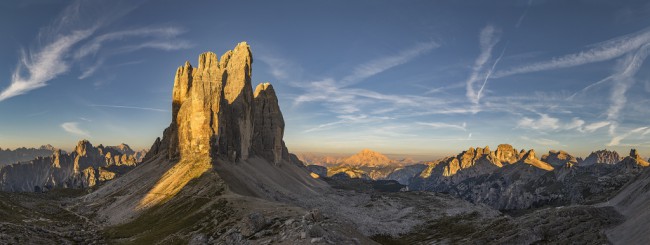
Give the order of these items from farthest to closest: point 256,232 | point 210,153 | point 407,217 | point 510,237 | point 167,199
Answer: point 210,153
point 407,217
point 167,199
point 510,237
point 256,232

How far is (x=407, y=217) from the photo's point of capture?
474 ft

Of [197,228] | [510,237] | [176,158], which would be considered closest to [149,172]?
[176,158]

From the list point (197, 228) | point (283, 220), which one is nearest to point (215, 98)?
point (197, 228)

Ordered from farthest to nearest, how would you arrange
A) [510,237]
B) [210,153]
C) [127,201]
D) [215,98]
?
[215,98]
[210,153]
[127,201]
[510,237]

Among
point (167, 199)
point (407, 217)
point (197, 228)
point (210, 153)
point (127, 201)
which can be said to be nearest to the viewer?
point (197, 228)

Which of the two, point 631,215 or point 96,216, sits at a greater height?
point 631,215

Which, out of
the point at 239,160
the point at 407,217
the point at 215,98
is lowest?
the point at 407,217

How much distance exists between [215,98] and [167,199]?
2809 inches

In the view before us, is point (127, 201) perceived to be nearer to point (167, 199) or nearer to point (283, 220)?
point (167, 199)

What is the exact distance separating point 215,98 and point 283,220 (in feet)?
432

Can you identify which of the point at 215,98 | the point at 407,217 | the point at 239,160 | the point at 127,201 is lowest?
the point at 407,217

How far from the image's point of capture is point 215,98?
173875 mm

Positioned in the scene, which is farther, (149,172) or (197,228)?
(149,172)

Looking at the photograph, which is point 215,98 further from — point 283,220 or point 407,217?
point 283,220
